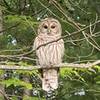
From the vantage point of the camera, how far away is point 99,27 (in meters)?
10.2

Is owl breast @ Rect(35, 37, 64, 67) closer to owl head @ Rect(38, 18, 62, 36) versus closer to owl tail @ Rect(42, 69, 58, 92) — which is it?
owl head @ Rect(38, 18, 62, 36)

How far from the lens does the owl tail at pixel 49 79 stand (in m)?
5.79

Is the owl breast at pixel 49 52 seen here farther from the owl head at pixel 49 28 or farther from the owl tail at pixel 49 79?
the owl tail at pixel 49 79

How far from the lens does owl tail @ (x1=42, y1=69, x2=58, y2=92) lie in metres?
5.79

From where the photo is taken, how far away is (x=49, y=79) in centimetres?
587

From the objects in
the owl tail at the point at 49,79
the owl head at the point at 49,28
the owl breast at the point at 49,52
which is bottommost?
the owl tail at the point at 49,79

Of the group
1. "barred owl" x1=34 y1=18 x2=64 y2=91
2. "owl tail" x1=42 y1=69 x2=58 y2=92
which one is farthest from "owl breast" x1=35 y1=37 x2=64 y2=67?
"owl tail" x1=42 y1=69 x2=58 y2=92

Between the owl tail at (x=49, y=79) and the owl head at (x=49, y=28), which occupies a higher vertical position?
the owl head at (x=49, y=28)

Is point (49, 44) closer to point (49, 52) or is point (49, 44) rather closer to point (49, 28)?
point (49, 52)

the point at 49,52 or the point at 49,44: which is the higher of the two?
the point at 49,44

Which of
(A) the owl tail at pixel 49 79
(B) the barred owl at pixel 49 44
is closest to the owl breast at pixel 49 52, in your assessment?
(B) the barred owl at pixel 49 44

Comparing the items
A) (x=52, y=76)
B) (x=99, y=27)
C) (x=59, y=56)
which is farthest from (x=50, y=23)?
(x=99, y=27)

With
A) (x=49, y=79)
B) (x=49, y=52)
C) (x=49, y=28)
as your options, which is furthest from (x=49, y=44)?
(x=49, y=79)

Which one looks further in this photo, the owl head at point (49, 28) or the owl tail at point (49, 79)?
the owl head at point (49, 28)
